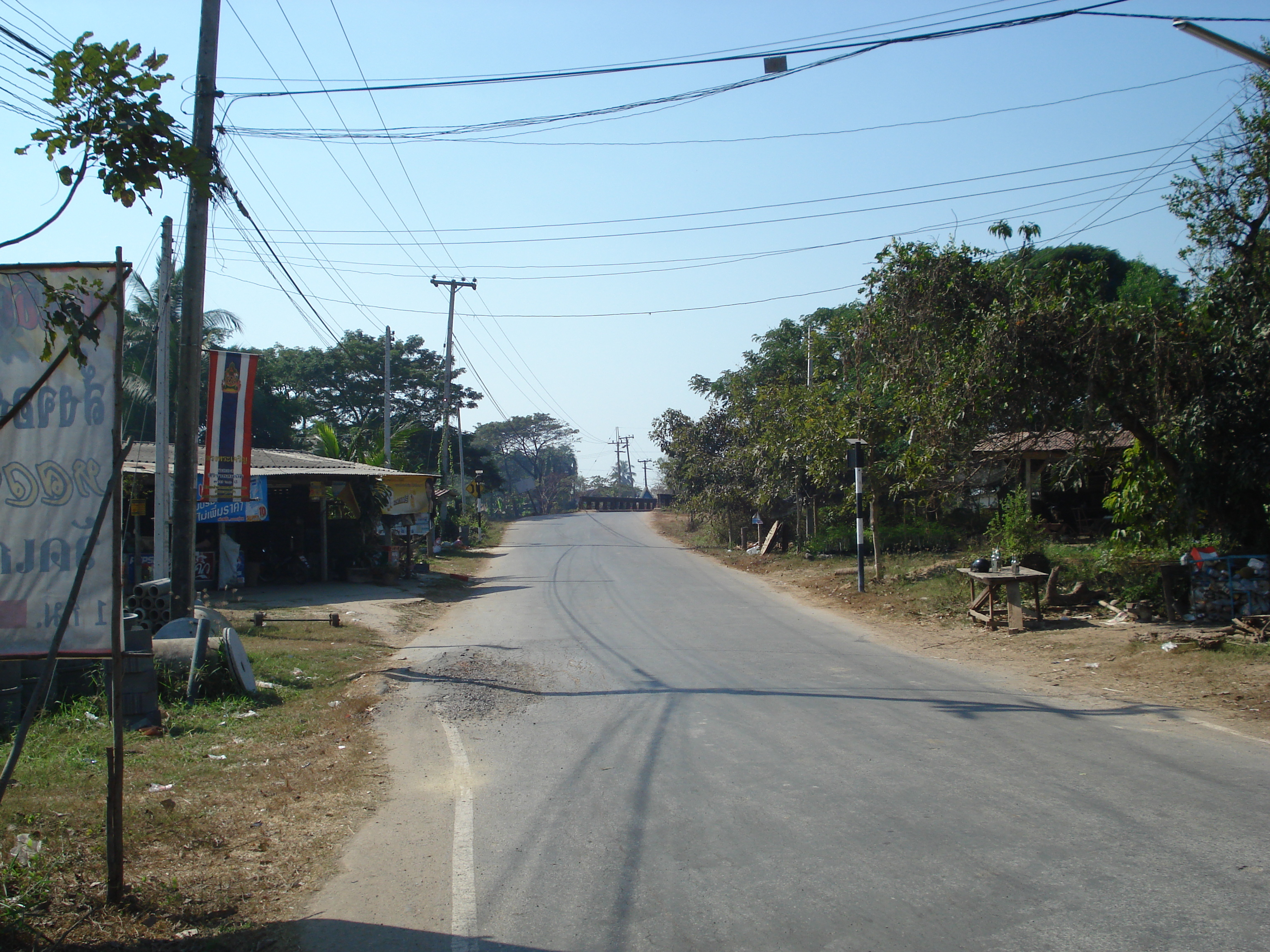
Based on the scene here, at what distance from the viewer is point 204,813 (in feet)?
19.7

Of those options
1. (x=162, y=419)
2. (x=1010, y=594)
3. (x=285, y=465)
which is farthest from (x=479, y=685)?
(x=285, y=465)

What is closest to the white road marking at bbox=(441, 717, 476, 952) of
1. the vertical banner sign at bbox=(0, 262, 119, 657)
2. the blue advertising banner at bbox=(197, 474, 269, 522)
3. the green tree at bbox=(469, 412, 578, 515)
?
the vertical banner sign at bbox=(0, 262, 119, 657)

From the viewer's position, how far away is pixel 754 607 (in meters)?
17.5

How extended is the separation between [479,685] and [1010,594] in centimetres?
784

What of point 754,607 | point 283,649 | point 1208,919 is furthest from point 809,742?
point 754,607

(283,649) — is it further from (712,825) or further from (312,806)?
(712,825)

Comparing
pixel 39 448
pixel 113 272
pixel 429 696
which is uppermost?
pixel 113 272

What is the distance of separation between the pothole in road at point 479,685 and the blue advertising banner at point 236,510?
24.9 ft

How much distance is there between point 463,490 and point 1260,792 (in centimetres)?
4344

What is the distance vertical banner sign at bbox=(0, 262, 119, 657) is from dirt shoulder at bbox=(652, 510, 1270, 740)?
833cm

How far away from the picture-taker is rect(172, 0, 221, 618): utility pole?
11.0 meters

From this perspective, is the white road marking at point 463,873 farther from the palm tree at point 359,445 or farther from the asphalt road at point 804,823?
the palm tree at point 359,445

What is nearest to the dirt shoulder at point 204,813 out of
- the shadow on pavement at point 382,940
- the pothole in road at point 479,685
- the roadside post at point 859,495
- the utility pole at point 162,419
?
→ the shadow on pavement at point 382,940

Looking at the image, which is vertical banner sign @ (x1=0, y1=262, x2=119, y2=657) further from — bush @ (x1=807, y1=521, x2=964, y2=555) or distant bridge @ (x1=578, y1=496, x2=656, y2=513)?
distant bridge @ (x1=578, y1=496, x2=656, y2=513)
